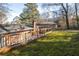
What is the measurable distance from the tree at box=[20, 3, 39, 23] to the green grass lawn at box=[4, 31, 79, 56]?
0.16 metres

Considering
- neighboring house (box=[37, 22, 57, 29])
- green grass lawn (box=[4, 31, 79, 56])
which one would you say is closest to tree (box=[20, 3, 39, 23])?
neighboring house (box=[37, 22, 57, 29])

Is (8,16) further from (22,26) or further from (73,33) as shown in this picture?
(73,33)

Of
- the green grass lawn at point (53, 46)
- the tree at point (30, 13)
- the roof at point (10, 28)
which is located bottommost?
the green grass lawn at point (53, 46)

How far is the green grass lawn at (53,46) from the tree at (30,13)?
0.53 ft

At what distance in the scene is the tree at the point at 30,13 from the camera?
163cm

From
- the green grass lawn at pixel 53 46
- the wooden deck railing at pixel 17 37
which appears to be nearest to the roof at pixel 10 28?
the wooden deck railing at pixel 17 37

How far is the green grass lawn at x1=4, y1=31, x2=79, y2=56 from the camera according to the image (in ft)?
5.25

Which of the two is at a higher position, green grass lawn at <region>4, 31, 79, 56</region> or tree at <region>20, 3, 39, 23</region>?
tree at <region>20, 3, 39, 23</region>

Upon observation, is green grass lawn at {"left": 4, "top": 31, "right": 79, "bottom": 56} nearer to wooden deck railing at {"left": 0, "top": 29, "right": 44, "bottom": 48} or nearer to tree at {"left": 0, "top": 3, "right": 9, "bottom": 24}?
wooden deck railing at {"left": 0, "top": 29, "right": 44, "bottom": 48}

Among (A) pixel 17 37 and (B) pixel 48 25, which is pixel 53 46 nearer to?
(B) pixel 48 25

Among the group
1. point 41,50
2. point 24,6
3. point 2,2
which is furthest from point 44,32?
point 2,2

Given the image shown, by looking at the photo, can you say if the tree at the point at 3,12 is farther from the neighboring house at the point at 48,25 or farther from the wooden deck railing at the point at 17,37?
the neighboring house at the point at 48,25

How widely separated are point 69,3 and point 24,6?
328 millimetres

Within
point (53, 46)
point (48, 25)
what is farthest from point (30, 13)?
point (53, 46)
